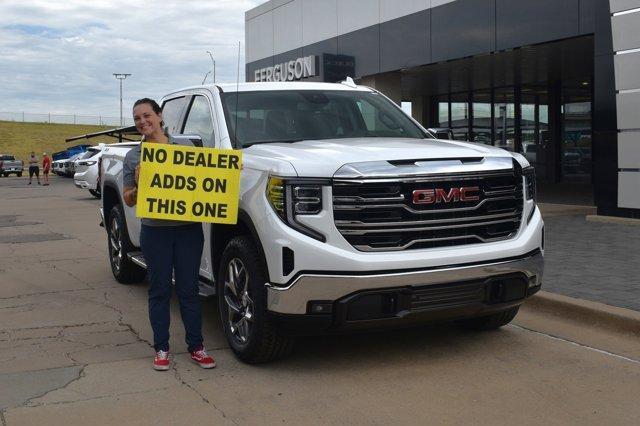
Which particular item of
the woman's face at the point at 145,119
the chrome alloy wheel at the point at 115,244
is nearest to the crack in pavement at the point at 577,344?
the woman's face at the point at 145,119

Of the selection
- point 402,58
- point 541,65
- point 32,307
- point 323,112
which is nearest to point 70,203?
point 402,58

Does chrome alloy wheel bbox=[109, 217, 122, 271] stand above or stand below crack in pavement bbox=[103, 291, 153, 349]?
above

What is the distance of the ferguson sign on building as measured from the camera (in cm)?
2295

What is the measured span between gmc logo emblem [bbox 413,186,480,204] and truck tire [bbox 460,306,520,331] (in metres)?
1.32

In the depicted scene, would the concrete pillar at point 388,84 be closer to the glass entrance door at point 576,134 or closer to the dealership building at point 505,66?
the dealership building at point 505,66

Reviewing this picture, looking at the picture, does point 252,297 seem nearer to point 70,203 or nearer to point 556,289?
point 556,289

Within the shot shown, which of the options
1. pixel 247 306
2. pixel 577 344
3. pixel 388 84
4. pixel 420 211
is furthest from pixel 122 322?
pixel 388 84

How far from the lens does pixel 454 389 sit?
4.66m

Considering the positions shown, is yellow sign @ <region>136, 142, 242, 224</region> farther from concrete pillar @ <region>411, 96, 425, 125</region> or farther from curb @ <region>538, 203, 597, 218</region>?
concrete pillar @ <region>411, 96, 425, 125</region>

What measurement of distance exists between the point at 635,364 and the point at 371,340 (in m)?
1.89

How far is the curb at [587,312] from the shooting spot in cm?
594

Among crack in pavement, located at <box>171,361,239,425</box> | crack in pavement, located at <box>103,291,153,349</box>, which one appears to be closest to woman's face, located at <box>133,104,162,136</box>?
crack in pavement, located at <box>171,361,239,425</box>

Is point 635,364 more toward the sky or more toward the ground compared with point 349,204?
more toward the ground

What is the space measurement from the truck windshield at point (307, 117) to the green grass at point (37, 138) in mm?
74794
